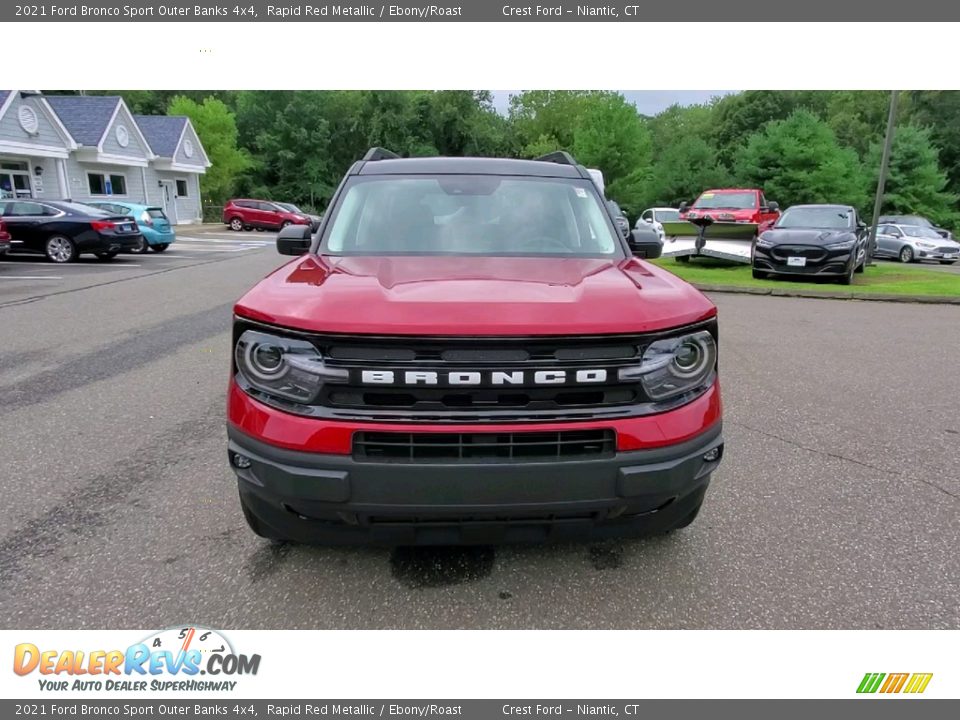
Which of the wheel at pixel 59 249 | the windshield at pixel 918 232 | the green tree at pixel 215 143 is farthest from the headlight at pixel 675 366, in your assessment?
the green tree at pixel 215 143

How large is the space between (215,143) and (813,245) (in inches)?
1823

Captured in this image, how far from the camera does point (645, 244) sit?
3537 mm

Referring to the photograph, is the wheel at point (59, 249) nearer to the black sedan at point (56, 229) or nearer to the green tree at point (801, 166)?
the black sedan at point (56, 229)

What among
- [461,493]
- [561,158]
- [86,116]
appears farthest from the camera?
[86,116]

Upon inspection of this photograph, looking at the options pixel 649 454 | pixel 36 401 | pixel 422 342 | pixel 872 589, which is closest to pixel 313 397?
pixel 422 342

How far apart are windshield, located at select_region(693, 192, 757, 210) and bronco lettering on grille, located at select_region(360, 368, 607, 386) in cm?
1689

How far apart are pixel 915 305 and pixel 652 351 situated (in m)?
10.9

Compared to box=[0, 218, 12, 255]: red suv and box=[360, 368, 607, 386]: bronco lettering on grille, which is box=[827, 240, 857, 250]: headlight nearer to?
box=[360, 368, 607, 386]: bronco lettering on grille

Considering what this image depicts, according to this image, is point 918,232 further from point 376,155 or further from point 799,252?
point 376,155

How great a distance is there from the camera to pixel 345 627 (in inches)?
94.5

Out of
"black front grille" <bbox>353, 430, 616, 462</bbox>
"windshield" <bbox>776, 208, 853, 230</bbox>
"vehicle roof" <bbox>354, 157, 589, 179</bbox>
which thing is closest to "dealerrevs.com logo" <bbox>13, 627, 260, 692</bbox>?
"black front grille" <bbox>353, 430, 616, 462</bbox>

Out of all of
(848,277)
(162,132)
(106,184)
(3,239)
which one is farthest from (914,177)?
(162,132)

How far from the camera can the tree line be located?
31.0m

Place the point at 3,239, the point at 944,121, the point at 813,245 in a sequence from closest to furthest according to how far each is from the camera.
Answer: the point at 813,245, the point at 3,239, the point at 944,121
